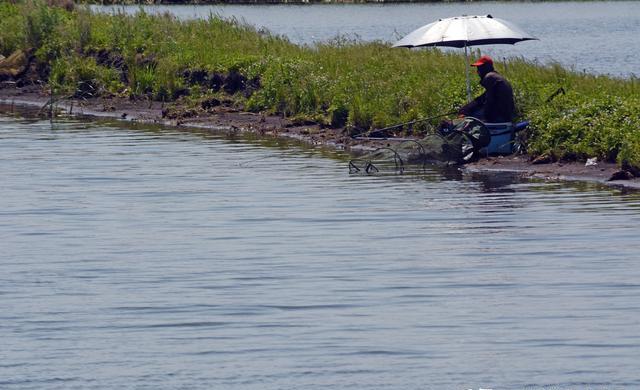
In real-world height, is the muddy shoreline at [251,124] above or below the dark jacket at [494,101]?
below

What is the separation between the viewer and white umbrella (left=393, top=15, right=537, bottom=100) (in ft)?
68.0

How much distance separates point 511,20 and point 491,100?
42.7 meters

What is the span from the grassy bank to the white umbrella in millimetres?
988

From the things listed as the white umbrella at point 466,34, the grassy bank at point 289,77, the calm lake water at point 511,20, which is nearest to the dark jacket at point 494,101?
the grassy bank at point 289,77

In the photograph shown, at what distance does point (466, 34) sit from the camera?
20734 mm

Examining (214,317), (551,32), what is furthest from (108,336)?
(551,32)

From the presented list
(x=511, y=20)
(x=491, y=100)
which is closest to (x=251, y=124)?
(x=491, y=100)

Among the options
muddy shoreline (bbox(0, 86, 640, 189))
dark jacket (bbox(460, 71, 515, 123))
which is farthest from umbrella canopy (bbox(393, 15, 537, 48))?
muddy shoreline (bbox(0, 86, 640, 189))

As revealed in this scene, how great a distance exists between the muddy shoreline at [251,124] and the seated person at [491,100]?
637 mm

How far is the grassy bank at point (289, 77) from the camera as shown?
20.0 m

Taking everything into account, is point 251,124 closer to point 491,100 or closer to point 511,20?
point 491,100

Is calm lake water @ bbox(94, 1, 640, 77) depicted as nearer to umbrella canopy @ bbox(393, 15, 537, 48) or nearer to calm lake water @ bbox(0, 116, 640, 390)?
umbrella canopy @ bbox(393, 15, 537, 48)

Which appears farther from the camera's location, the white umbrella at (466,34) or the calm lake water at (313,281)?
the white umbrella at (466,34)

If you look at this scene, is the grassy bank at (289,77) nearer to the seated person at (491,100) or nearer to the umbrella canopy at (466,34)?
the seated person at (491,100)
